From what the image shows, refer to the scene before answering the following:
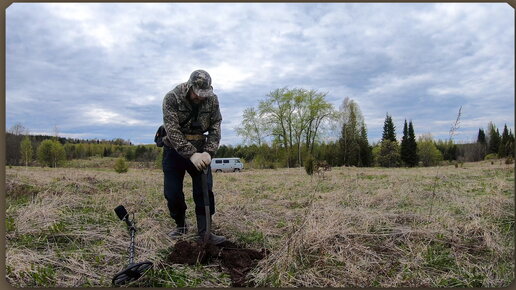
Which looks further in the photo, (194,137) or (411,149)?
(411,149)

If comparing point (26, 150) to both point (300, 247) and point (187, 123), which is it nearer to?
point (187, 123)

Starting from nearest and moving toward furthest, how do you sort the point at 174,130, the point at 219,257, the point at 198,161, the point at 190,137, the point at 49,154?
1. the point at 219,257
2. the point at 198,161
3. the point at 174,130
4. the point at 190,137
5. the point at 49,154

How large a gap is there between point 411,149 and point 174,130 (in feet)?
104

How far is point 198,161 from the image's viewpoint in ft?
11.3

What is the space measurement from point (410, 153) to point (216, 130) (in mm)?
30919

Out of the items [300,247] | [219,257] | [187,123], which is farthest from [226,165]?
[300,247]

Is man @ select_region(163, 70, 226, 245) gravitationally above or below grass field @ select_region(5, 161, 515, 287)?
above

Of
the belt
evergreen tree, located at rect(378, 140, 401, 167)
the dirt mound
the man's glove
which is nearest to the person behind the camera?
the dirt mound

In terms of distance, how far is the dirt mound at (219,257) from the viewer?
291cm

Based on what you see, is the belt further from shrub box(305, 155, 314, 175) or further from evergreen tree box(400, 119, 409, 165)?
evergreen tree box(400, 119, 409, 165)

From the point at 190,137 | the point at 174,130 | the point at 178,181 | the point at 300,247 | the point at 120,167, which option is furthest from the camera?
the point at 120,167

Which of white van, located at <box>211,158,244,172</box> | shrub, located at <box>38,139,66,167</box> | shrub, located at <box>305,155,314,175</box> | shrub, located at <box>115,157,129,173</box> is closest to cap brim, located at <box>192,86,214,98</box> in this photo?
shrub, located at <box>305,155,314,175</box>

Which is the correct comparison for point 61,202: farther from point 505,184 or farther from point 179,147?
point 505,184

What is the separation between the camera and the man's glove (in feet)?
11.2
